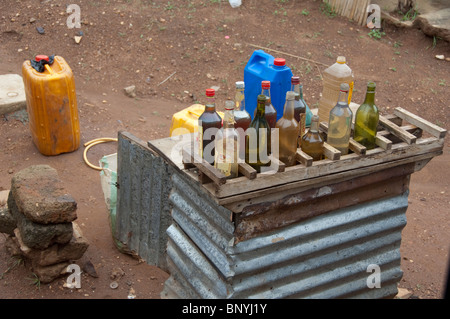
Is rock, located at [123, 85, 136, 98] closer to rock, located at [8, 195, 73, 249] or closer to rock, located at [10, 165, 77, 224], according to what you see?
rock, located at [10, 165, 77, 224]

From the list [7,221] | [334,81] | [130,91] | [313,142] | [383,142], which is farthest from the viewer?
[130,91]

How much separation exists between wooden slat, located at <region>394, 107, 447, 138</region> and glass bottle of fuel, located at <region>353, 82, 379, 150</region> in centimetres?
34

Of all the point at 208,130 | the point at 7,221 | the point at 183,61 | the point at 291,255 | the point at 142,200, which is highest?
the point at 208,130

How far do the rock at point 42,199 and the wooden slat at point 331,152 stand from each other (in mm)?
1773

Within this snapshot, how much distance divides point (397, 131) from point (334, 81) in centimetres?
48

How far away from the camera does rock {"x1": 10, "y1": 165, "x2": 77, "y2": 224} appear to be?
11.3 feet

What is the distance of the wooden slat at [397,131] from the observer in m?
2.91

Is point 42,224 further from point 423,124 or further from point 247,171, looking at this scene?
point 423,124

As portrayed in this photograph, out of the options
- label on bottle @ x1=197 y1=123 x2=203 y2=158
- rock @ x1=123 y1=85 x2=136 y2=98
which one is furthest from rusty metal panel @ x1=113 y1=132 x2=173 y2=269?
rock @ x1=123 y1=85 x2=136 y2=98

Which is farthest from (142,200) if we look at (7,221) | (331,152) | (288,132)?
(331,152)

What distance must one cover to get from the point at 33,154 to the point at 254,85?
3293 mm

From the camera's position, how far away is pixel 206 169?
2500 mm
